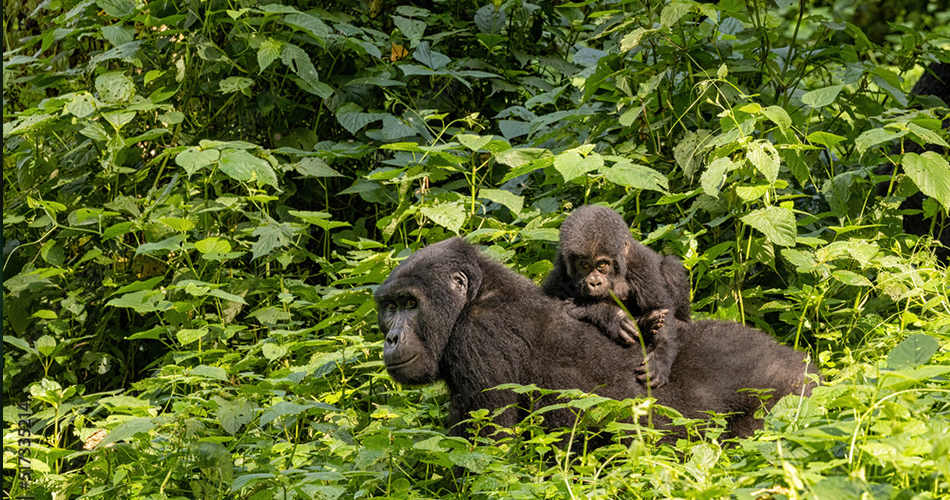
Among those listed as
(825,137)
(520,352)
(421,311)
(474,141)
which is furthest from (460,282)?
(825,137)

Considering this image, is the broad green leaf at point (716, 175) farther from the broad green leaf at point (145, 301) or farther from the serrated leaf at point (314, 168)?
the broad green leaf at point (145, 301)

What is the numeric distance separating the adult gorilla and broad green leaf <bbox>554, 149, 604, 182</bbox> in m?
0.63

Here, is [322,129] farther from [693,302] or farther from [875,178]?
[875,178]

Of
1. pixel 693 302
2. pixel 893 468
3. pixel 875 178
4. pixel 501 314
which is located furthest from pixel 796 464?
pixel 875 178

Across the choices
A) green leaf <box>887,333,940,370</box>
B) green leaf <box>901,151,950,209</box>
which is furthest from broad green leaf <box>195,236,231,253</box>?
green leaf <box>887,333,940,370</box>

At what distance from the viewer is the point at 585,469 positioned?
191 centimetres

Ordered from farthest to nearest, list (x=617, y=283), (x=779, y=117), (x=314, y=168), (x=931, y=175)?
(x=314, y=168)
(x=779, y=117)
(x=931, y=175)
(x=617, y=283)

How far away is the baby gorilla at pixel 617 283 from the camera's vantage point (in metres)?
3.05

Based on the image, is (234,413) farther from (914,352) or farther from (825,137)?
(825,137)

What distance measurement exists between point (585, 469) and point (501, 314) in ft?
3.60

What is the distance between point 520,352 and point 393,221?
1387mm

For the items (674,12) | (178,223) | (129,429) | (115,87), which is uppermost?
(674,12)

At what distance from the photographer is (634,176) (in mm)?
3568

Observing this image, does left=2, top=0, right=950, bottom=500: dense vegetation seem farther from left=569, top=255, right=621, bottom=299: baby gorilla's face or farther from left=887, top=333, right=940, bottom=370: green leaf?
left=569, top=255, right=621, bottom=299: baby gorilla's face
